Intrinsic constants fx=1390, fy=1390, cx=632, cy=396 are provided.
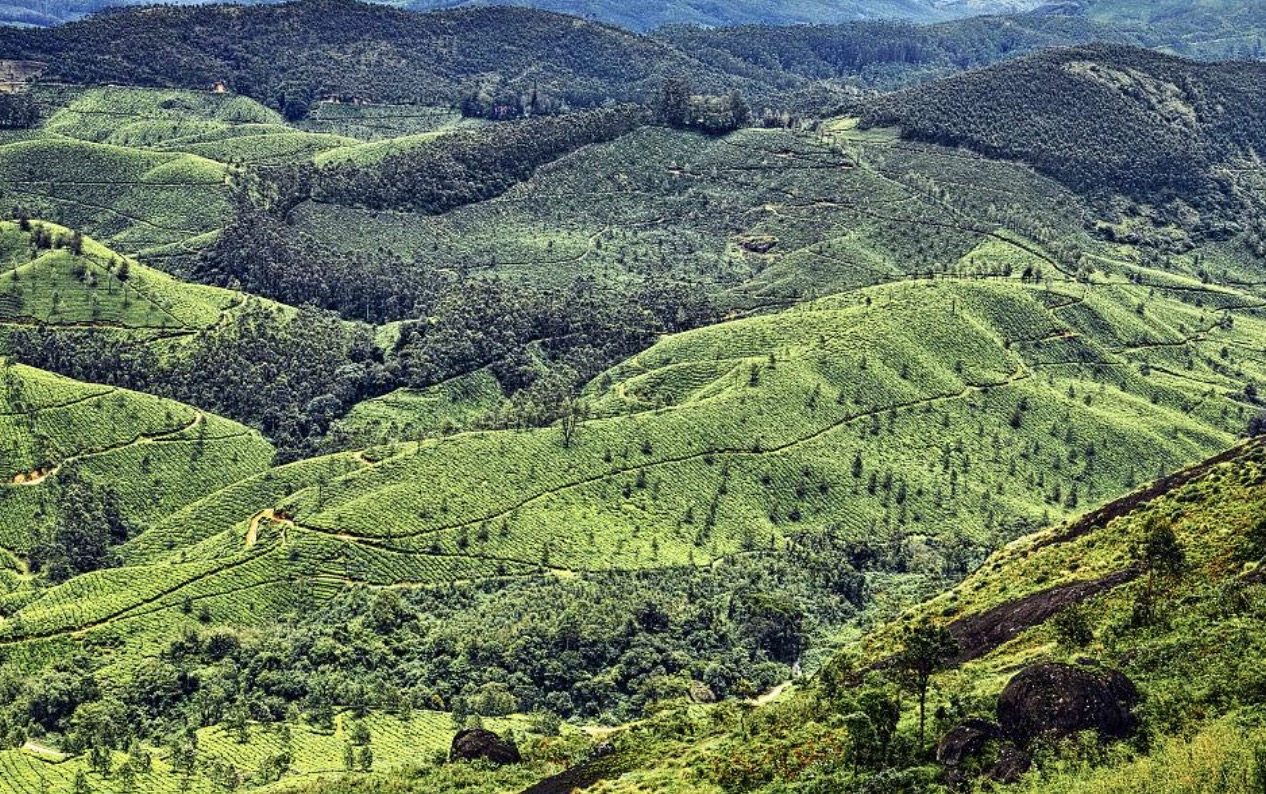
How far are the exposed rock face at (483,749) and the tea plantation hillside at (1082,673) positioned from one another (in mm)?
4495

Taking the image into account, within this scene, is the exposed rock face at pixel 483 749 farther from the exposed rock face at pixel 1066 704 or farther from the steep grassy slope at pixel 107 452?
the steep grassy slope at pixel 107 452

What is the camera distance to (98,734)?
9769 centimetres

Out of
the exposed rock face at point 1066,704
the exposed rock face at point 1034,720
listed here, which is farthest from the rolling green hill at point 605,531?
the exposed rock face at point 1066,704

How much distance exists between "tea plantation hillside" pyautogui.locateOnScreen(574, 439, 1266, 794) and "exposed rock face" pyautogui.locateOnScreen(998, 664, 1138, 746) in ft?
1.24

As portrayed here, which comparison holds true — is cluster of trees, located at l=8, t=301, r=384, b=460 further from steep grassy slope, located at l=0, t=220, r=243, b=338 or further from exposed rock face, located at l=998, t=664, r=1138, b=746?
exposed rock face, located at l=998, t=664, r=1138, b=746

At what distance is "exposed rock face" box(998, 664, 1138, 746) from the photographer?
184 ft

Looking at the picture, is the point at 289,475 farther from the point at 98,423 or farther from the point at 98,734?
the point at 98,734

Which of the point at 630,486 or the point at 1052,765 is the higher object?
the point at 1052,765

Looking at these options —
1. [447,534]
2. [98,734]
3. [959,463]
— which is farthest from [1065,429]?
[98,734]

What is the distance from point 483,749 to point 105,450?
8571 cm

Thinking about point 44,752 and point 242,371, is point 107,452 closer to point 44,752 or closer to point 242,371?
point 242,371

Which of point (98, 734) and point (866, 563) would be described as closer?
point (98, 734)

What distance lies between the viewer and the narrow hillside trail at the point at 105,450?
472 feet

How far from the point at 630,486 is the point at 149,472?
179ft
